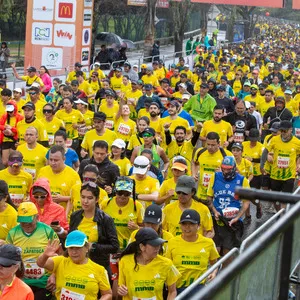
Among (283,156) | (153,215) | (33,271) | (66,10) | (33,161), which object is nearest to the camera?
(33,271)

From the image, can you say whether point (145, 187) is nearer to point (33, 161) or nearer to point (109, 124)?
point (33, 161)

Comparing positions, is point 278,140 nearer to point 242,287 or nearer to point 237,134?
point 237,134

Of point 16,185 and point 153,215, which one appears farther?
point 16,185

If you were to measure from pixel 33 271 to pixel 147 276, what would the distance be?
111 centimetres

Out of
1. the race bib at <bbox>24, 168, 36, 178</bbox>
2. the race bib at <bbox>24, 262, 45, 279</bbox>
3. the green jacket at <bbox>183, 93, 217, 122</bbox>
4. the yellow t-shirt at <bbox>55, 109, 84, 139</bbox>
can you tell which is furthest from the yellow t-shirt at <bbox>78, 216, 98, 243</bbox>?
the green jacket at <bbox>183, 93, 217, 122</bbox>

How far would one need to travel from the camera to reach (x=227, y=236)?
10.0 metres

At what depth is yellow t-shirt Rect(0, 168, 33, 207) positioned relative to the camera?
9953 mm

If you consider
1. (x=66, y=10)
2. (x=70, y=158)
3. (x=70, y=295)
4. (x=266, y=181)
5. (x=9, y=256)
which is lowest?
(x=266, y=181)

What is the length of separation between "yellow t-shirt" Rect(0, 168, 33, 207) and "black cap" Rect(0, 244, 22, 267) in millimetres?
3617

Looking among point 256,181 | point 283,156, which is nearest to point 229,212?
point 283,156

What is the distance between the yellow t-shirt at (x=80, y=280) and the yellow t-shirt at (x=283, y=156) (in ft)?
21.4

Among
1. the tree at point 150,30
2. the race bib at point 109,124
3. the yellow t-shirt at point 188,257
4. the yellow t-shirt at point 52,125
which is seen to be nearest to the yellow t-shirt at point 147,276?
the yellow t-shirt at point 188,257

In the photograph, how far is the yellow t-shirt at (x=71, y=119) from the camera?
14.8m

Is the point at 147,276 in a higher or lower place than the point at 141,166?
lower
